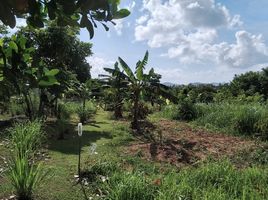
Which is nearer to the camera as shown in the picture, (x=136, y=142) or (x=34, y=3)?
(x=34, y=3)

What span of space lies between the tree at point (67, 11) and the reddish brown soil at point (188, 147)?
5600 millimetres

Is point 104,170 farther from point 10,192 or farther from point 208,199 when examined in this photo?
point 208,199

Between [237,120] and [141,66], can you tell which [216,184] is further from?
[141,66]

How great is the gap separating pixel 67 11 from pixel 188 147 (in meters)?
7.50

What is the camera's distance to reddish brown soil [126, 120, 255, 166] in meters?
8.25

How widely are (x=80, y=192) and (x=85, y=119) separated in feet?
32.0

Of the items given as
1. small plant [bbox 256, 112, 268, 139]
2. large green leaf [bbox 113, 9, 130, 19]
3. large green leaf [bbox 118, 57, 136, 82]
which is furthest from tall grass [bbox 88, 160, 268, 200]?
large green leaf [bbox 118, 57, 136, 82]

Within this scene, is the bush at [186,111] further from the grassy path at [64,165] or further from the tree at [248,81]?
the tree at [248,81]

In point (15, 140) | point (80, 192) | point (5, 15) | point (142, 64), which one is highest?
point (142, 64)

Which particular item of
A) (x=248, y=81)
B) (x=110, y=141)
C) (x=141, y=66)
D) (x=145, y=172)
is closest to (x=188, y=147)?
(x=110, y=141)

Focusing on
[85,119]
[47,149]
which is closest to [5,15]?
[47,149]

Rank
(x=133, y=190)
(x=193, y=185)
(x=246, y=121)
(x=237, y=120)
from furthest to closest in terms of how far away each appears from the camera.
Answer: (x=237, y=120) → (x=246, y=121) → (x=193, y=185) → (x=133, y=190)

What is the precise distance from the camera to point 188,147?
9266mm

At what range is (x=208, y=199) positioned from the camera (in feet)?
14.8
